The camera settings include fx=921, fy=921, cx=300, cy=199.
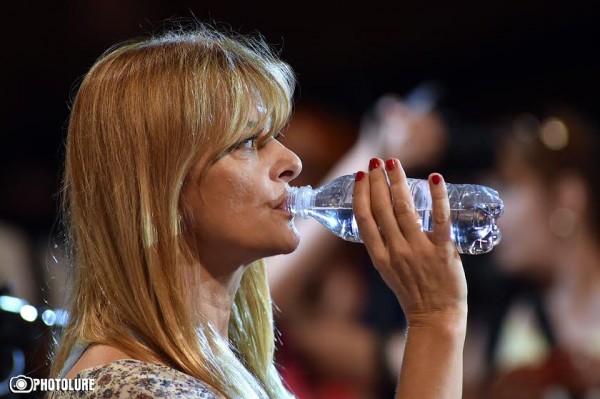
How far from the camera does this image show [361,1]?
3.18 metres

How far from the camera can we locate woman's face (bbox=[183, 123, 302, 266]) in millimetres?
1158

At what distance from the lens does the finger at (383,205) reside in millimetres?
1074

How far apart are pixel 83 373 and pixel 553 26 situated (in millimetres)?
2477

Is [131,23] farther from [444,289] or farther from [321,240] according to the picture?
[444,289]

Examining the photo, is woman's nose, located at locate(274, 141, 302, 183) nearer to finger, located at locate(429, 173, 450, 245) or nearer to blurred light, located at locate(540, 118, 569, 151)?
finger, located at locate(429, 173, 450, 245)

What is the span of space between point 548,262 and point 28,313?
69.1 inches

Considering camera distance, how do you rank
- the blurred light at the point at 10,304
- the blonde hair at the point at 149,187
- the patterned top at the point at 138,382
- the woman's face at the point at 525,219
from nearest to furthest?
the patterned top at the point at 138,382 → the blonde hair at the point at 149,187 → the blurred light at the point at 10,304 → the woman's face at the point at 525,219

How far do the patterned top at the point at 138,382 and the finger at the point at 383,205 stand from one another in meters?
0.28

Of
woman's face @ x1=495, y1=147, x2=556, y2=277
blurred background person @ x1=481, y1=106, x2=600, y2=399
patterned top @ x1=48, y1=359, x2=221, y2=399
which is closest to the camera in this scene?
patterned top @ x1=48, y1=359, x2=221, y2=399

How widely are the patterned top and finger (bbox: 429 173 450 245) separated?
0.32m

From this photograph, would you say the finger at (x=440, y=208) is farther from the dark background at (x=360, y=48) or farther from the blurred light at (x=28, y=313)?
the dark background at (x=360, y=48)

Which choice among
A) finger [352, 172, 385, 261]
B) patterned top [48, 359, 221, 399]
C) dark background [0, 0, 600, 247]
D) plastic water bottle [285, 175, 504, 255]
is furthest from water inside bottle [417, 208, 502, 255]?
dark background [0, 0, 600, 247]

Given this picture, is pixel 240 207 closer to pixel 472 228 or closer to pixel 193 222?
pixel 193 222

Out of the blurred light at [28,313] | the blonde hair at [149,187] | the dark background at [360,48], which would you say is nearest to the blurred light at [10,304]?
the blurred light at [28,313]
